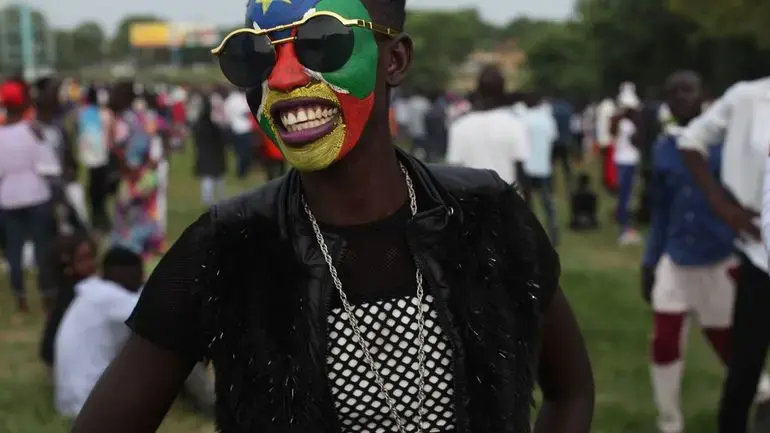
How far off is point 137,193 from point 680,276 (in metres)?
5.91

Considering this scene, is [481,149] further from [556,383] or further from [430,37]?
[430,37]

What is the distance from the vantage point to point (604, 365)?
7.05 metres

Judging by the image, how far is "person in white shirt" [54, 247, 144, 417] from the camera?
594cm

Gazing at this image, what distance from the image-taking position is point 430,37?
82312 mm

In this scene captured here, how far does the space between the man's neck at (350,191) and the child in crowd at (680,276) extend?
142 inches

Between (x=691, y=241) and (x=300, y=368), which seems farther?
(x=691, y=241)

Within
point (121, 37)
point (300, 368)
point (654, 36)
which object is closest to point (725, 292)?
point (300, 368)

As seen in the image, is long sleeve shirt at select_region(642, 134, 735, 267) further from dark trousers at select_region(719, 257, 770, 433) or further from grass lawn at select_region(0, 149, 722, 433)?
dark trousers at select_region(719, 257, 770, 433)

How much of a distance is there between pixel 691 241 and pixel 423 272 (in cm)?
381

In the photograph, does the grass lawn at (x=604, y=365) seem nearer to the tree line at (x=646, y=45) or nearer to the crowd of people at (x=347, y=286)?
the crowd of people at (x=347, y=286)

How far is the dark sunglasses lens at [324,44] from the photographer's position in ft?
6.25

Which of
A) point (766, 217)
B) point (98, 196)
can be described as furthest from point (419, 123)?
point (766, 217)

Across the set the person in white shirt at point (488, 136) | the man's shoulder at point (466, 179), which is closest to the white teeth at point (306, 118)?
the man's shoulder at point (466, 179)

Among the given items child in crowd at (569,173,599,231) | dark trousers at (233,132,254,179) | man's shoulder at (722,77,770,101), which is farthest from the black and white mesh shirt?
dark trousers at (233,132,254,179)
